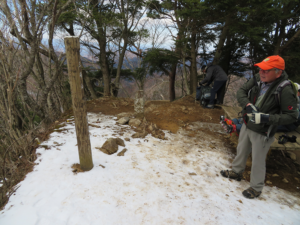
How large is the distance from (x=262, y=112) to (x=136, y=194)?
224cm

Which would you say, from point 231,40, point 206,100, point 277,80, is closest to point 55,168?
point 277,80

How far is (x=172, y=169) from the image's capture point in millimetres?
3293

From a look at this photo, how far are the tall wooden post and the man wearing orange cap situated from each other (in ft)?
8.16

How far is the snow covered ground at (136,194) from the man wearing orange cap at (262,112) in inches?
17.2

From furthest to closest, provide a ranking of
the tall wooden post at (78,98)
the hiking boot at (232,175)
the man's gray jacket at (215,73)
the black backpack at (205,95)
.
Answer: the black backpack at (205,95) < the man's gray jacket at (215,73) < the hiking boot at (232,175) < the tall wooden post at (78,98)

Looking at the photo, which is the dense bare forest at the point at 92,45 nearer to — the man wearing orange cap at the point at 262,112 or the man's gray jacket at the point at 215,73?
the man's gray jacket at the point at 215,73

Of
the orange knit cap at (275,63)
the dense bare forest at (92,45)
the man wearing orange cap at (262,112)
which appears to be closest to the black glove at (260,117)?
the man wearing orange cap at (262,112)

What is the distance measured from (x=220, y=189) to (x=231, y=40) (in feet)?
33.7

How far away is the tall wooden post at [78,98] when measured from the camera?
2.30m

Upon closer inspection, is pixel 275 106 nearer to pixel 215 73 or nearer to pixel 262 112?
pixel 262 112

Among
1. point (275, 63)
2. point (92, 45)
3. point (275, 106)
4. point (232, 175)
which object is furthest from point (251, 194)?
point (92, 45)

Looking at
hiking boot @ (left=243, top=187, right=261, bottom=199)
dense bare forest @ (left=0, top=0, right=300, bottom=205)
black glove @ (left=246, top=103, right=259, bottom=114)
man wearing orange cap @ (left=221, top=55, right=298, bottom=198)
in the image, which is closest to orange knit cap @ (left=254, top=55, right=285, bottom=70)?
man wearing orange cap @ (left=221, top=55, right=298, bottom=198)

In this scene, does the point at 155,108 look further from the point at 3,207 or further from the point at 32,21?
the point at 3,207

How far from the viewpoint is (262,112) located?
2350 millimetres
